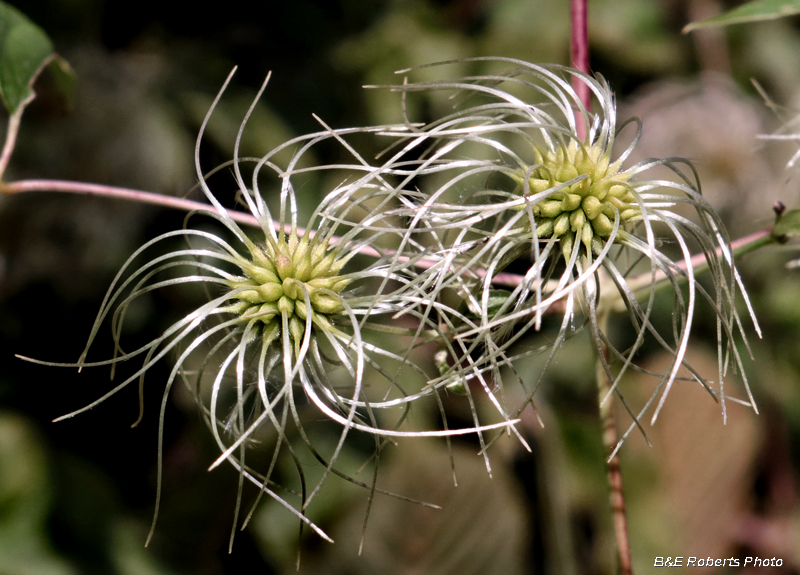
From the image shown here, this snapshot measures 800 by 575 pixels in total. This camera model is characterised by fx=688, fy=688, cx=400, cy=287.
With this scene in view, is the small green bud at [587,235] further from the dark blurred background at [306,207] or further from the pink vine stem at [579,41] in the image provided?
the dark blurred background at [306,207]

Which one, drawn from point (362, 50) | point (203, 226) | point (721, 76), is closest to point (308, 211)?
point (203, 226)

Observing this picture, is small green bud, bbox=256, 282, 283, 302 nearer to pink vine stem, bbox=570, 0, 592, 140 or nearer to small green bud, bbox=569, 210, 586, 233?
small green bud, bbox=569, 210, 586, 233

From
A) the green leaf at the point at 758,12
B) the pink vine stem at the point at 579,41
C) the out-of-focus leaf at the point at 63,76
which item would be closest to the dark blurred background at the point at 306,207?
the out-of-focus leaf at the point at 63,76

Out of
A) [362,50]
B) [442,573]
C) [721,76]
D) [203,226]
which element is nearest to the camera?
[442,573]

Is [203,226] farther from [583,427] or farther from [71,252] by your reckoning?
[583,427]

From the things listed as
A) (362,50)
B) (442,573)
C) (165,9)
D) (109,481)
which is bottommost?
(442,573)

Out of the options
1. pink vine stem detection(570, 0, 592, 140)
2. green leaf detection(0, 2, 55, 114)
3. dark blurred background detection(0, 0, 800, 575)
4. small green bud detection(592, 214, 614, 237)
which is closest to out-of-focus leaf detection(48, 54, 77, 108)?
green leaf detection(0, 2, 55, 114)
